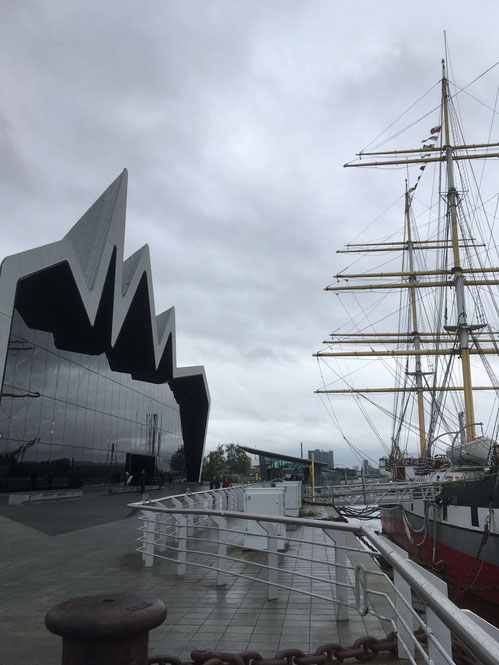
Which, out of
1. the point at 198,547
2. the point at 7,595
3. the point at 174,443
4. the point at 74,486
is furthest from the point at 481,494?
the point at 174,443

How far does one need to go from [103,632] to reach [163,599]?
13.8ft

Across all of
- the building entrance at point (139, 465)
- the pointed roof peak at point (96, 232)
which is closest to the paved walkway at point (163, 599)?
the pointed roof peak at point (96, 232)

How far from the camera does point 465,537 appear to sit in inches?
753

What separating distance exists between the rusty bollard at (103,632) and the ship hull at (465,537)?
15481mm

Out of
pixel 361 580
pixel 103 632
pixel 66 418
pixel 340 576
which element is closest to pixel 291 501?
pixel 340 576

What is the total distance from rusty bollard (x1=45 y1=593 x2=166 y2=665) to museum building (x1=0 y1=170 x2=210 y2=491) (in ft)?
50.3

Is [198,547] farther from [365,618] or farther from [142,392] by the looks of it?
[142,392]

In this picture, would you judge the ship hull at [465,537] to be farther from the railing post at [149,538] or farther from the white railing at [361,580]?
the railing post at [149,538]

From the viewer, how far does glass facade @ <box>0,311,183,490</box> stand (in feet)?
66.2

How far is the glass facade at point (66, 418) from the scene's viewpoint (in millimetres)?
20172

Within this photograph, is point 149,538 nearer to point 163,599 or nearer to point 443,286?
point 163,599

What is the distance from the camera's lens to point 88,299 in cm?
2302

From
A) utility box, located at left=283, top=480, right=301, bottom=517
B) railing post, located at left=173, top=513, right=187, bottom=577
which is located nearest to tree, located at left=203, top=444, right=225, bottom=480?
utility box, located at left=283, top=480, right=301, bottom=517

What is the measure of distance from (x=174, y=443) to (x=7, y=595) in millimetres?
36691
